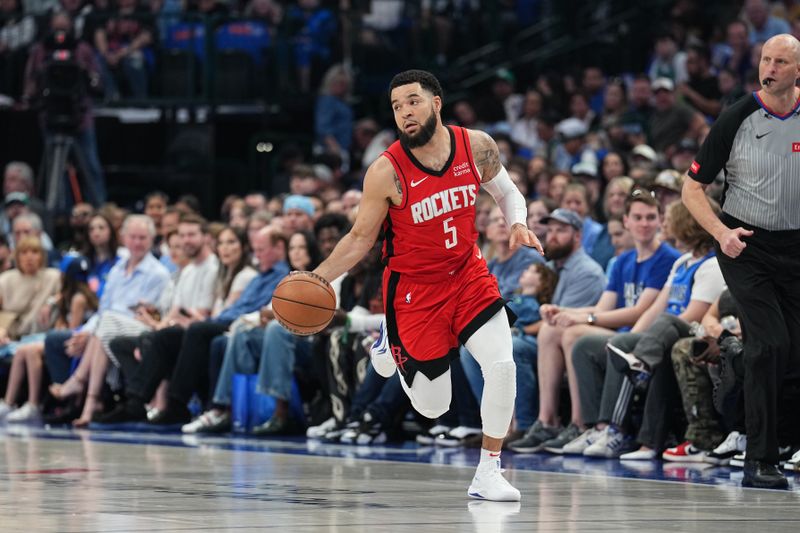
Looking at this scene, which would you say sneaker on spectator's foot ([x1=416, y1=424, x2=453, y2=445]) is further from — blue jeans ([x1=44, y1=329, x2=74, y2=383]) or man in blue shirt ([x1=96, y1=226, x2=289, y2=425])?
blue jeans ([x1=44, y1=329, x2=74, y2=383])

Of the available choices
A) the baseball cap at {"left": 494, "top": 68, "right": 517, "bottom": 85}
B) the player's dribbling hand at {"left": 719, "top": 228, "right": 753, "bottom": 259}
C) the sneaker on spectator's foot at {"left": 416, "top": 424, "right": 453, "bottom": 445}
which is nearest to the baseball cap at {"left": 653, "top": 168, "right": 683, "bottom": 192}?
the sneaker on spectator's foot at {"left": 416, "top": 424, "right": 453, "bottom": 445}

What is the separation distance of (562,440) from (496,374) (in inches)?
119

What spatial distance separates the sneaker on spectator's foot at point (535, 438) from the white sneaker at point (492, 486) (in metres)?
2.92

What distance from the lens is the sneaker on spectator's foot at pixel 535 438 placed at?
1055 centimetres

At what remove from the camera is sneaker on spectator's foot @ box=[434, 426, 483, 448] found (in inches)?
440

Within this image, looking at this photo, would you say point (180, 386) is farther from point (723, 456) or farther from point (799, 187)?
point (799, 187)

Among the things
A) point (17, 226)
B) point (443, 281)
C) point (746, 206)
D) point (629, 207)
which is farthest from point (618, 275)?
point (17, 226)

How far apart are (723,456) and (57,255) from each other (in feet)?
31.6

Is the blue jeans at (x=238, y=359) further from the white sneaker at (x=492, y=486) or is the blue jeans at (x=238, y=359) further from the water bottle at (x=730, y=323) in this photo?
the white sneaker at (x=492, y=486)

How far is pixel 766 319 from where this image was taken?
26.9 feet

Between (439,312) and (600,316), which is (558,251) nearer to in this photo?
(600,316)

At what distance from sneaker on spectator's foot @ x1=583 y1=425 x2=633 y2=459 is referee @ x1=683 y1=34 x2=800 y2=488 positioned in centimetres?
181

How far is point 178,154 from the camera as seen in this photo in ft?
62.7

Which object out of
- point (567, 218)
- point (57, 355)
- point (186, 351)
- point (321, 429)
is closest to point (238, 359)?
point (186, 351)
